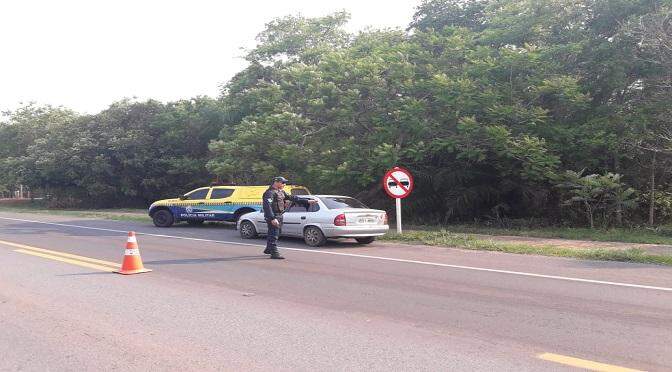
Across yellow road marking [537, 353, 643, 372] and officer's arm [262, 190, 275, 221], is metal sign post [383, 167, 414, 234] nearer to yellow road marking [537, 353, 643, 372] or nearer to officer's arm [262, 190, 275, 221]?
officer's arm [262, 190, 275, 221]

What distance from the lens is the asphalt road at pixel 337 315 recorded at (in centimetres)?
508

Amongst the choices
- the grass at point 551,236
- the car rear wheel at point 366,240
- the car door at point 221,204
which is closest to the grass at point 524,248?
the grass at point 551,236

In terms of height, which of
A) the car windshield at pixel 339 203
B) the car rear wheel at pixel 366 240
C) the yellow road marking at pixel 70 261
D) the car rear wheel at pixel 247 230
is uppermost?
the car windshield at pixel 339 203

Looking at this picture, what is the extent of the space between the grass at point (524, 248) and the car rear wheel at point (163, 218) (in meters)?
9.62

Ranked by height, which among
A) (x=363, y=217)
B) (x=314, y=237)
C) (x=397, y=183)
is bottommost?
(x=314, y=237)

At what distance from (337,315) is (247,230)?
1007 cm

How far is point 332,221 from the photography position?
13.9 meters

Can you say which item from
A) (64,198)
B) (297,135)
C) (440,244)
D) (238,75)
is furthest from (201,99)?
(440,244)

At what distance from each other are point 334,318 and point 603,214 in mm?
14042

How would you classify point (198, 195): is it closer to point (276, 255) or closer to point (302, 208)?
point (302, 208)

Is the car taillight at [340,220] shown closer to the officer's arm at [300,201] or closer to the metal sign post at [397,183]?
the officer's arm at [300,201]

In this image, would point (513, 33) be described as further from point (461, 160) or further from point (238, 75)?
point (238, 75)

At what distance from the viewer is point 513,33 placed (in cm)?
1891

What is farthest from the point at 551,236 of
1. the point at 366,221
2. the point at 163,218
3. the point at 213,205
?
the point at 163,218
